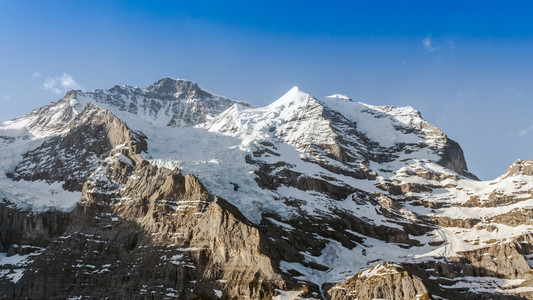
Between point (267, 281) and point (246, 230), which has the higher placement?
point (246, 230)

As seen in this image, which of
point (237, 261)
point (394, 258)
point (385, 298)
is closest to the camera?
point (385, 298)

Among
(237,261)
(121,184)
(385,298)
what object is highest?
(121,184)

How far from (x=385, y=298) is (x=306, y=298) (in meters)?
22.3

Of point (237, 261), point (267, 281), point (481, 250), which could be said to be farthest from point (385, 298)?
point (481, 250)

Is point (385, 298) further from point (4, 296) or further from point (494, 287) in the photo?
point (4, 296)

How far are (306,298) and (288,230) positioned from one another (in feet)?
140

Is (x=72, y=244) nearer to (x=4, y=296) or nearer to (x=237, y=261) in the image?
(x=4, y=296)

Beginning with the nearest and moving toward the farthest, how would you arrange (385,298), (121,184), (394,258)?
(385,298) < (394,258) < (121,184)

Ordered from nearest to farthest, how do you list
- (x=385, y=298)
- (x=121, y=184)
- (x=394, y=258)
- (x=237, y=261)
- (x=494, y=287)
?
(x=385, y=298)
(x=237, y=261)
(x=494, y=287)
(x=394, y=258)
(x=121, y=184)

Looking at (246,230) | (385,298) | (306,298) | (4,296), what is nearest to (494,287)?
(385,298)

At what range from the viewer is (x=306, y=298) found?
14925cm

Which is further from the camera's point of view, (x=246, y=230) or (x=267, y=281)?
(x=246, y=230)

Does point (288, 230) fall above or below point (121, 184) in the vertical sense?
below

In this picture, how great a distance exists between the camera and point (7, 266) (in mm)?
177500
